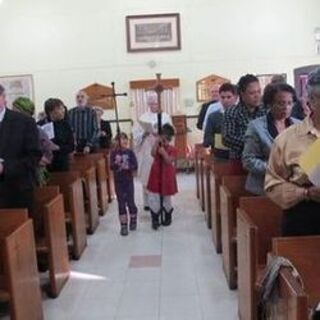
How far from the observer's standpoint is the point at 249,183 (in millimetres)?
3756

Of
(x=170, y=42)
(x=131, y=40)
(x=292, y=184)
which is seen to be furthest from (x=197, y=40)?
(x=292, y=184)

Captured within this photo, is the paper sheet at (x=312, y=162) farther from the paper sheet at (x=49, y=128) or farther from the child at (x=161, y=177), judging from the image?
the paper sheet at (x=49, y=128)

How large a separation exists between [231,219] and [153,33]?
7.23m

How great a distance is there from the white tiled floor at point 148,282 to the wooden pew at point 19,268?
46cm

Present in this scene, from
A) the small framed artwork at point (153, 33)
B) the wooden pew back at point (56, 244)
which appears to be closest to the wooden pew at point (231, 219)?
the wooden pew back at point (56, 244)

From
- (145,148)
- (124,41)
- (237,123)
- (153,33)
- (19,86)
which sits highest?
(153,33)

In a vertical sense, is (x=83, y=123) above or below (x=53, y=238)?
above

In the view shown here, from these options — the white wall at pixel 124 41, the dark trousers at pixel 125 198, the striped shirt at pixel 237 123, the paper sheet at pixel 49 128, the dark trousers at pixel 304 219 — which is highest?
the white wall at pixel 124 41

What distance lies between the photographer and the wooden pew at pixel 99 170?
6.62 metres

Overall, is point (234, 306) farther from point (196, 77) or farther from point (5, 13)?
point (5, 13)

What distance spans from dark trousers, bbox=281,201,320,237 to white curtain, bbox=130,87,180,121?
26.4ft

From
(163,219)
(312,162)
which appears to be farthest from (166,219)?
(312,162)

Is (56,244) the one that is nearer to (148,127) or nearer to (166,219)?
(166,219)

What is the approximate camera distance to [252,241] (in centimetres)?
278
